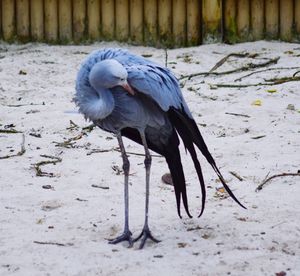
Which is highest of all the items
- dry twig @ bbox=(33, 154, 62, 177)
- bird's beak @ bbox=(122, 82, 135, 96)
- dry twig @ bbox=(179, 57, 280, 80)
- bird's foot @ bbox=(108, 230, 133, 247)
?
bird's beak @ bbox=(122, 82, 135, 96)

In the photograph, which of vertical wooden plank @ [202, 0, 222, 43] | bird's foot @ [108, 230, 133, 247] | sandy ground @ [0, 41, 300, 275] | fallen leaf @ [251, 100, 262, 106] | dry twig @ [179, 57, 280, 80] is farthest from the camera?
vertical wooden plank @ [202, 0, 222, 43]

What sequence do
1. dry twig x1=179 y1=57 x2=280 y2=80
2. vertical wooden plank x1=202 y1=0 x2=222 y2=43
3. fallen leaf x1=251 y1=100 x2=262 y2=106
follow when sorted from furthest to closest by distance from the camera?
vertical wooden plank x1=202 y1=0 x2=222 y2=43, dry twig x1=179 y1=57 x2=280 y2=80, fallen leaf x1=251 y1=100 x2=262 y2=106

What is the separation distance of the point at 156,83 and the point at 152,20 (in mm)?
4840

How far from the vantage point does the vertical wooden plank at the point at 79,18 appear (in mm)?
8195

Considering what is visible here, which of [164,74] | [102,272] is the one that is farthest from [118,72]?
[102,272]

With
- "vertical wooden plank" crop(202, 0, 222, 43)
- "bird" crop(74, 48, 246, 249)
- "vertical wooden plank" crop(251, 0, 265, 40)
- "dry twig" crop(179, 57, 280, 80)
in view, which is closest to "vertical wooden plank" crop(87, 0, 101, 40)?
"vertical wooden plank" crop(202, 0, 222, 43)

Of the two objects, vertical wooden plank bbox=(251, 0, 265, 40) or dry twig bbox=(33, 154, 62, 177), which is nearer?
dry twig bbox=(33, 154, 62, 177)

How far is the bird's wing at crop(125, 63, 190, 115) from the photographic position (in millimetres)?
3436

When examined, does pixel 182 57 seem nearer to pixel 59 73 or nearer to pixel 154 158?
pixel 59 73

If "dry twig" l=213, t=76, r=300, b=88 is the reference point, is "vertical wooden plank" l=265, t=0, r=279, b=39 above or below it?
above

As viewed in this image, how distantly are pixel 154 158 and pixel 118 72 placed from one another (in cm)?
182

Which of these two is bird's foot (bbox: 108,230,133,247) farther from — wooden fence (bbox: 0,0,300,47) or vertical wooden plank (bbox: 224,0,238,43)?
vertical wooden plank (bbox: 224,0,238,43)

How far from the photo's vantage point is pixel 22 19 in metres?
8.23

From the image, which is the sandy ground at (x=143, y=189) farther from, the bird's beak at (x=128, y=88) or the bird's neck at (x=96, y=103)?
the bird's beak at (x=128, y=88)
